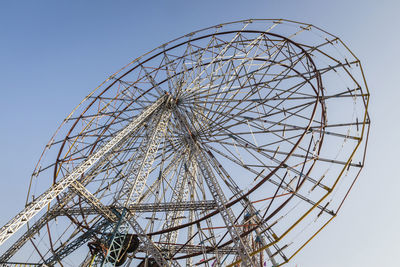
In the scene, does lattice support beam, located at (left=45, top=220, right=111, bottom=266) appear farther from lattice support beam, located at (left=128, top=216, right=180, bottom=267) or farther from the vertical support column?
the vertical support column

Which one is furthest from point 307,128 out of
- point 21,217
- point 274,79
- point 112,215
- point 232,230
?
point 21,217

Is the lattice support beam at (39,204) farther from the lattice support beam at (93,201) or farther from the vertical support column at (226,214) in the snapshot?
the vertical support column at (226,214)

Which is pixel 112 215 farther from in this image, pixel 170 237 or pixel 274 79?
pixel 274 79

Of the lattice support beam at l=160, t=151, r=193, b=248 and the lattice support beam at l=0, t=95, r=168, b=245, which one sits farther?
the lattice support beam at l=160, t=151, r=193, b=248

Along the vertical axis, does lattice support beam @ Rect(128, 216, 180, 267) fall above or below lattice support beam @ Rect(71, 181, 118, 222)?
below

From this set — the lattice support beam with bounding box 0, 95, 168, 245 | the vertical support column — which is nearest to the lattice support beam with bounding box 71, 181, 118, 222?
the lattice support beam with bounding box 0, 95, 168, 245

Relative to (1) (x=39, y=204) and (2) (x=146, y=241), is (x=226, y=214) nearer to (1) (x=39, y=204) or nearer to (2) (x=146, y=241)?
(2) (x=146, y=241)

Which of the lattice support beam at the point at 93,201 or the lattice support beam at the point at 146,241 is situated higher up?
the lattice support beam at the point at 93,201

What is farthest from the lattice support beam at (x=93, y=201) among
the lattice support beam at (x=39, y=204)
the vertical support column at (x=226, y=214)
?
the vertical support column at (x=226, y=214)

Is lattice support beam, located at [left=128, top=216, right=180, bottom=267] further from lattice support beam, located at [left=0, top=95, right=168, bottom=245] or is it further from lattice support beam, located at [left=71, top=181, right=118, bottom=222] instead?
lattice support beam, located at [left=0, top=95, right=168, bottom=245]

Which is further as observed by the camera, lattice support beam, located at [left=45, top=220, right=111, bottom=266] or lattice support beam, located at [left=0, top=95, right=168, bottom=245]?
lattice support beam, located at [left=45, top=220, right=111, bottom=266]

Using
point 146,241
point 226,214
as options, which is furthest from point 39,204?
point 226,214

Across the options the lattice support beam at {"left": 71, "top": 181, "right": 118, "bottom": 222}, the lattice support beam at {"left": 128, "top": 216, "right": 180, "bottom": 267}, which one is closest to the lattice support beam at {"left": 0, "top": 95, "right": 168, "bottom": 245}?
the lattice support beam at {"left": 71, "top": 181, "right": 118, "bottom": 222}

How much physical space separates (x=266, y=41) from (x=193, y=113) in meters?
6.42
